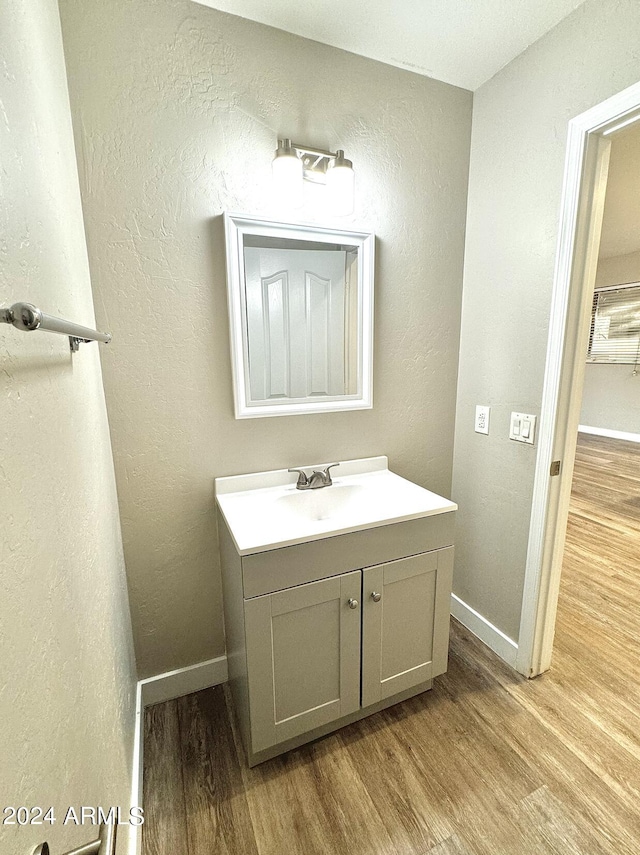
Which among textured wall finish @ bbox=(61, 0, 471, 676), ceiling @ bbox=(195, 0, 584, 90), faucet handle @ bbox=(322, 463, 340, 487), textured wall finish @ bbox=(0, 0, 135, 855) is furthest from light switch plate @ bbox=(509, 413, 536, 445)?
textured wall finish @ bbox=(0, 0, 135, 855)

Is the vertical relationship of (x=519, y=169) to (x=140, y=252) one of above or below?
above

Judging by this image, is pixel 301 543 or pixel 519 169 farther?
pixel 519 169

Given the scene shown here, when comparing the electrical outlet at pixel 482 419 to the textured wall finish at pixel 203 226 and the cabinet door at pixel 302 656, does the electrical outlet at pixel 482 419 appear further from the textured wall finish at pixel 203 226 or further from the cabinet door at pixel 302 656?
the cabinet door at pixel 302 656

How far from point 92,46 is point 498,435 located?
6.33 feet

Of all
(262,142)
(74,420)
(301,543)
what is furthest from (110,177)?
(301,543)

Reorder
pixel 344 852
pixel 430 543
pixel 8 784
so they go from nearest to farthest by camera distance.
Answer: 1. pixel 8 784
2. pixel 344 852
3. pixel 430 543

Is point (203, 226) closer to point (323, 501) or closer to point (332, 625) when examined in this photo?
point (323, 501)

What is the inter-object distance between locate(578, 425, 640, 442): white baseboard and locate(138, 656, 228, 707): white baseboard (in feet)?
20.3

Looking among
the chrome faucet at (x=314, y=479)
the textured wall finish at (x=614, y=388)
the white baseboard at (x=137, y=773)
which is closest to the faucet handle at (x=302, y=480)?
the chrome faucet at (x=314, y=479)

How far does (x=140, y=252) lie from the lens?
4.21 feet

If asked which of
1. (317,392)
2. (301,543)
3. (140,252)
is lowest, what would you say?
(301,543)

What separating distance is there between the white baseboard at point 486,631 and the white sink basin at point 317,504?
81cm

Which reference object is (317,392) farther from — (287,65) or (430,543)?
(287,65)

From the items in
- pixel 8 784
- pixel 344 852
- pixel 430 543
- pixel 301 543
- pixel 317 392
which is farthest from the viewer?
pixel 317 392
